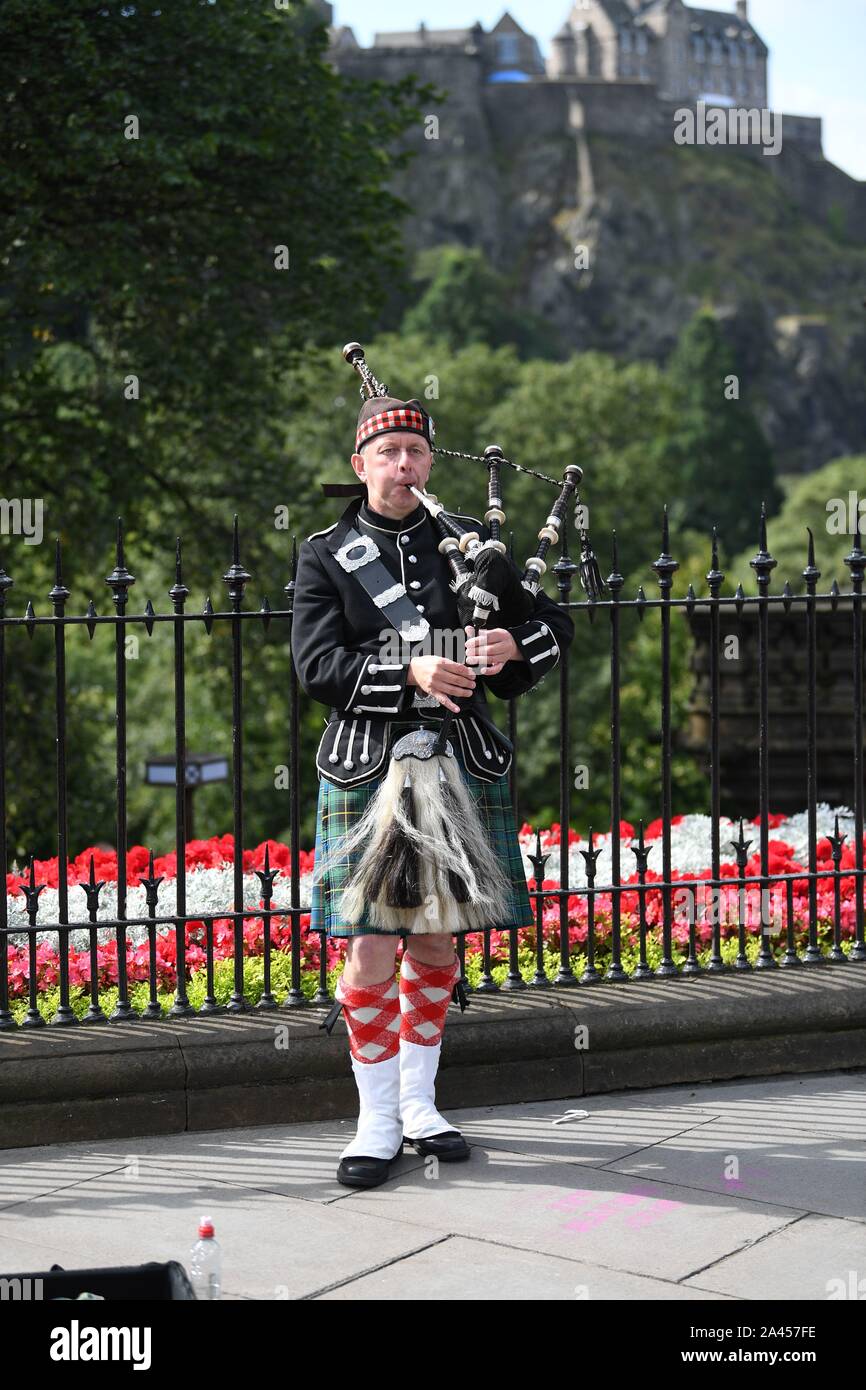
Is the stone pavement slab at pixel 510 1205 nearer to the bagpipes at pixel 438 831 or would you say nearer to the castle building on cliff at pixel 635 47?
the bagpipes at pixel 438 831

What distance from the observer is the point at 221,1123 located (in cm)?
527

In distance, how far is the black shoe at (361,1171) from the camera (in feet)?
15.4

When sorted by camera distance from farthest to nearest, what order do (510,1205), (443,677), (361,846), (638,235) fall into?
1. (638,235)
2. (361,846)
3. (443,677)
4. (510,1205)

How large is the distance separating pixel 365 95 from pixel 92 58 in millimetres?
3993

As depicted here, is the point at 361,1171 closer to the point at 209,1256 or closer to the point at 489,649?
the point at 209,1256

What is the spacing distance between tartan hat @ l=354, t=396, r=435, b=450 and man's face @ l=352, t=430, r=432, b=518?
0.02 m

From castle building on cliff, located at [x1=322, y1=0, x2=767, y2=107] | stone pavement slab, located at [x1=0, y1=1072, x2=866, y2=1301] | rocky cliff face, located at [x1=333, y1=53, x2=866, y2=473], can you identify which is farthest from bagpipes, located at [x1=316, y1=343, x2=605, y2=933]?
castle building on cliff, located at [x1=322, y1=0, x2=767, y2=107]

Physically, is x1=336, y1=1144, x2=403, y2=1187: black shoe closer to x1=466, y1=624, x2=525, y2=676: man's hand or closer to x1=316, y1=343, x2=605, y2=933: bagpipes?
x1=316, y1=343, x2=605, y2=933: bagpipes

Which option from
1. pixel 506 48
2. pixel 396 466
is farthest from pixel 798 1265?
pixel 506 48

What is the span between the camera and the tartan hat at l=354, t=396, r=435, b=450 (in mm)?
4844

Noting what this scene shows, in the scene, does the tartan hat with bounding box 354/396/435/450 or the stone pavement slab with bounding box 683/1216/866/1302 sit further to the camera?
the tartan hat with bounding box 354/396/435/450

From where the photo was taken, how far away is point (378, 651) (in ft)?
15.9

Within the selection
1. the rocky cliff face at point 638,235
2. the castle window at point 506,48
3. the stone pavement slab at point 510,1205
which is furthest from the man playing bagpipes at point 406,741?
the castle window at point 506,48

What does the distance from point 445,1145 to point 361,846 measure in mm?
874
